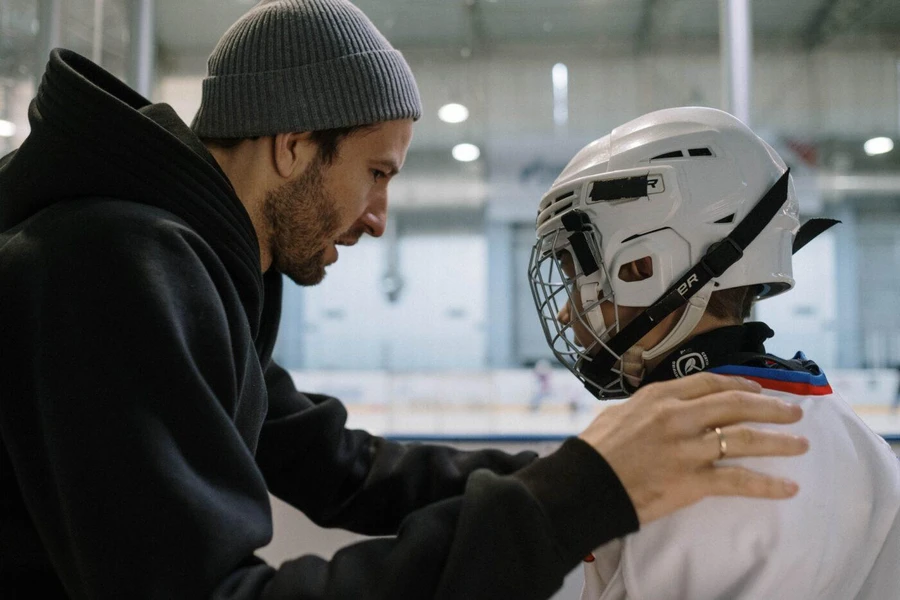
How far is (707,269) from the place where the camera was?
1.06 metres

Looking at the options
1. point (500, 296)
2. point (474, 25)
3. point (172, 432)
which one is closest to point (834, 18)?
point (474, 25)

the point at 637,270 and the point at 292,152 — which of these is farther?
the point at 292,152

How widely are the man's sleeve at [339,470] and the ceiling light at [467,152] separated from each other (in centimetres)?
208

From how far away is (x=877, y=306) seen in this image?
122 inches

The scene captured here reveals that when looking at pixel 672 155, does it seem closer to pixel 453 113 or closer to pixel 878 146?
pixel 453 113

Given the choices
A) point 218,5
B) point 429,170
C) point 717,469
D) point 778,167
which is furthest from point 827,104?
point 717,469

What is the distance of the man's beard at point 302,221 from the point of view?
1.29 metres

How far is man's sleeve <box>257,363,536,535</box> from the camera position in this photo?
1.49 meters

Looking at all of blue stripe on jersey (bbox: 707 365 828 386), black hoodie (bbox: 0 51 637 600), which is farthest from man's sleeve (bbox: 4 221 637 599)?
blue stripe on jersey (bbox: 707 365 828 386)

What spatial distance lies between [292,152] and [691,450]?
837mm

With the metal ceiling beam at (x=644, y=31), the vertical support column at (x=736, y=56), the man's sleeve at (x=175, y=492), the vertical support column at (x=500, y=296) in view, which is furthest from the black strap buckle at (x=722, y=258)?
the metal ceiling beam at (x=644, y=31)

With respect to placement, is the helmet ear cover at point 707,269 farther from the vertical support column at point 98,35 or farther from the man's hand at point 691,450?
the vertical support column at point 98,35

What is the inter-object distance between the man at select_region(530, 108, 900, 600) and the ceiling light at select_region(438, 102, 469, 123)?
232cm

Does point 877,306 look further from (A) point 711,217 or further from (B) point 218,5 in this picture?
(B) point 218,5
